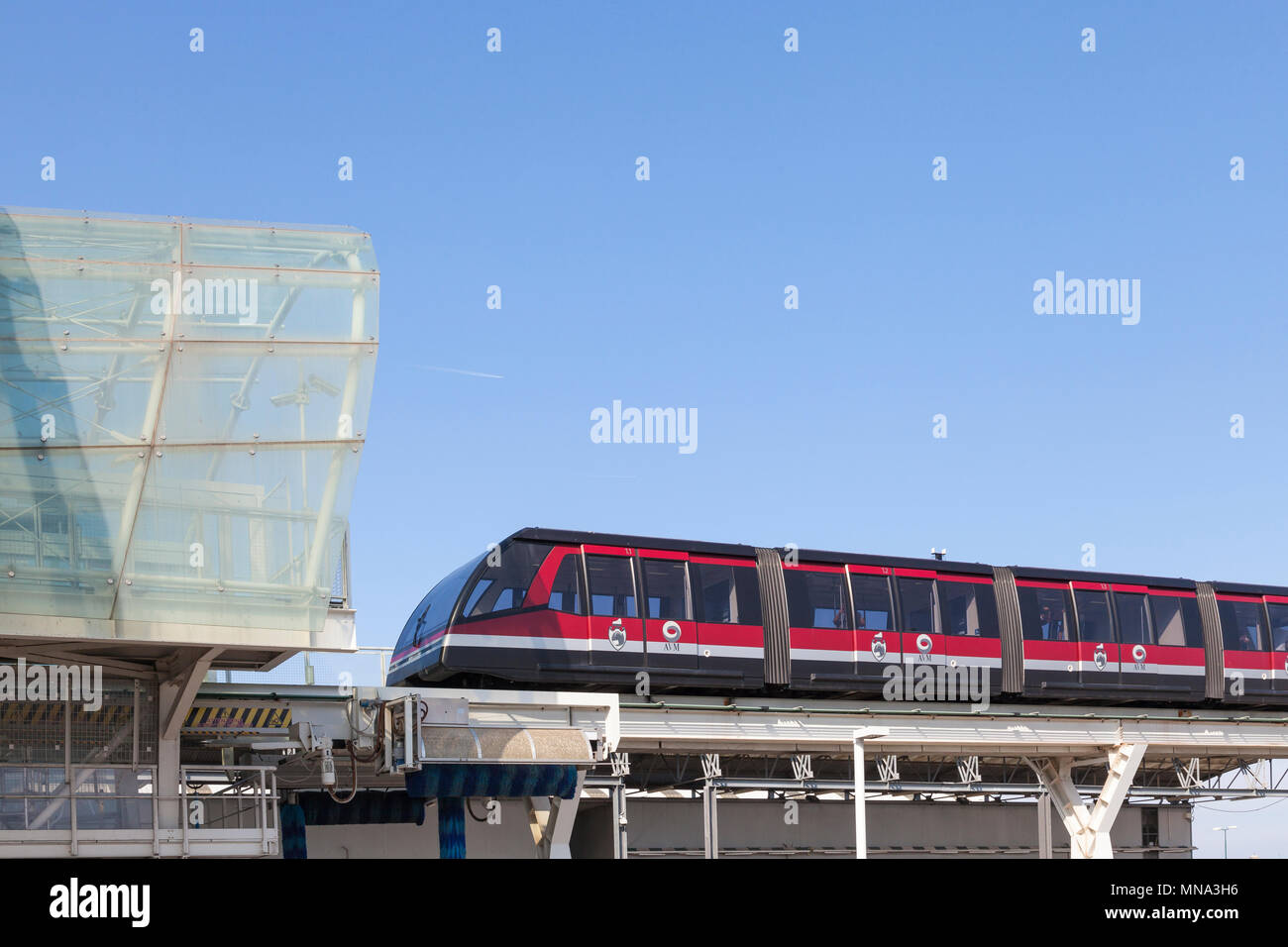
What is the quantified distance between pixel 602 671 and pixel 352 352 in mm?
9134

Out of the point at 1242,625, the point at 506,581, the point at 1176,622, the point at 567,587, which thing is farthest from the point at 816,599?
the point at 1242,625

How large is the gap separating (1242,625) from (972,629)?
24.3 feet

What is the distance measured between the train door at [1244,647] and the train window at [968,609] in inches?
239

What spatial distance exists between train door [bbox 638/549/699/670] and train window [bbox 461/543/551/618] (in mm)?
2134

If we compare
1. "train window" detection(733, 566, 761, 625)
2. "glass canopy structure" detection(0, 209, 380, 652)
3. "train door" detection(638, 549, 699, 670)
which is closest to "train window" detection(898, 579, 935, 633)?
"train window" detection(733, 566, 761, 625)

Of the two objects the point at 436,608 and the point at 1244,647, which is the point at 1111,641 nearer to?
the point at 1244,647

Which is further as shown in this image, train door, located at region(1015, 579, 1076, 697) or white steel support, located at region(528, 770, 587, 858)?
train door, located at region(1015, 579, 1076, 697)

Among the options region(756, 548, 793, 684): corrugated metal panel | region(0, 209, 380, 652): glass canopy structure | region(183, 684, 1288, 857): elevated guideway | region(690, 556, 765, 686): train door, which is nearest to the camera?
region(0, 209, 380, 652): glass canopy structure

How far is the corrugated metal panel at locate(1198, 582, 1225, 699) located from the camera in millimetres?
33000

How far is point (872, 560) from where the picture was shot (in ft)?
Result: 99.0

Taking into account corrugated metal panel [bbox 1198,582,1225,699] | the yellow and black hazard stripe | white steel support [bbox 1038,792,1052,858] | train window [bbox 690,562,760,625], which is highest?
train window [bbox 690,562,760,625]

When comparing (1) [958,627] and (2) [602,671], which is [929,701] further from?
(2) [602,671]

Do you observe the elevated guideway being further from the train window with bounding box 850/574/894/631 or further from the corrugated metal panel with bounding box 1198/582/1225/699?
the train window with bounding box 850/574/894/631

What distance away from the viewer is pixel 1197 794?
32.6m
